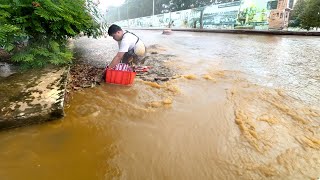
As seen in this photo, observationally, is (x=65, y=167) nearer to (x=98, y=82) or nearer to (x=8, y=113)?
(x=8, y=113)

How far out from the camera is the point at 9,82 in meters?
3.23

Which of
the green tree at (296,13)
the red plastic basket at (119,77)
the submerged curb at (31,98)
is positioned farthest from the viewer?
the green tree at (296,13)

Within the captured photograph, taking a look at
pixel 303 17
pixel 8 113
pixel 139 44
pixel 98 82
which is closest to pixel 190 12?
pixel 303 17

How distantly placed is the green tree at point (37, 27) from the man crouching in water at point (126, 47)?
72 centimetres

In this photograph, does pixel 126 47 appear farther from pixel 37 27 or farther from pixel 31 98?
pixel 31 98

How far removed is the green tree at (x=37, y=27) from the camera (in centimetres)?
324

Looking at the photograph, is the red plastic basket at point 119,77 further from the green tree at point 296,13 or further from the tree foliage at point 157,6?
the tree foliage at point 157,6

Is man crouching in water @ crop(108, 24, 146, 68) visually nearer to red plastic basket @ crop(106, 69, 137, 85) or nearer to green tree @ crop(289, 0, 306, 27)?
red plastic basket @ crop(106, 69, 137, 85)

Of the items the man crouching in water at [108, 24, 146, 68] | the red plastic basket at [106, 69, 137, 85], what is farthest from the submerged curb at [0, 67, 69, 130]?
the man crouching in water at [108, 24, 146, 68]

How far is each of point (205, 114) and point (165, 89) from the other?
105cm

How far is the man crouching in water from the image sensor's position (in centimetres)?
418

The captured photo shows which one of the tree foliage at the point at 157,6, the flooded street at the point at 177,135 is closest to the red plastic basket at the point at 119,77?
the flooded street at the point at 177,135

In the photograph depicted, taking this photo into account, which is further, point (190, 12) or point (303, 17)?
point (190, 12)

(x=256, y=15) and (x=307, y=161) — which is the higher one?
(x=256, y=15)
